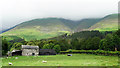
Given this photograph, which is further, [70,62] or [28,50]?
[28,50]

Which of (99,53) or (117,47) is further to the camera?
(117,47)

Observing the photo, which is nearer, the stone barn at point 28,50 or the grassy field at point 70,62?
the grassy field at point 70,62

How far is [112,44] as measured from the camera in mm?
56906

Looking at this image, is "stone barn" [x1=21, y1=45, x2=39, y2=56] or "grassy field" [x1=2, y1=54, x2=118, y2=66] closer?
"grassy field" [x1=2, y1=54, x2=118, y2=66]

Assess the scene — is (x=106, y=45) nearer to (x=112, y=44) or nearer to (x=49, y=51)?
(x=112, y=44)

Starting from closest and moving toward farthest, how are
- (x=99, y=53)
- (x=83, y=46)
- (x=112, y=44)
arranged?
(x=99, y=53) < (x=112, y=44) < (x=83, y=46)

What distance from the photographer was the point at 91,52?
2372 inches

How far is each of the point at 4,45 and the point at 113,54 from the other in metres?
45.9

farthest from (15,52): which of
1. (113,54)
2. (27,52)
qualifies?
(113,54)

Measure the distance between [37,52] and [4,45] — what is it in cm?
1523

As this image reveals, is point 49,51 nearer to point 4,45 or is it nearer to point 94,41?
point 4,45

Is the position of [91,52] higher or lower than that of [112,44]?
lower

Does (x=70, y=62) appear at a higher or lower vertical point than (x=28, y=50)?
higher

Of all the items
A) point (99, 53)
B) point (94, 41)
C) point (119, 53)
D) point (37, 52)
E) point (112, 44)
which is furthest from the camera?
point (94, 41)
